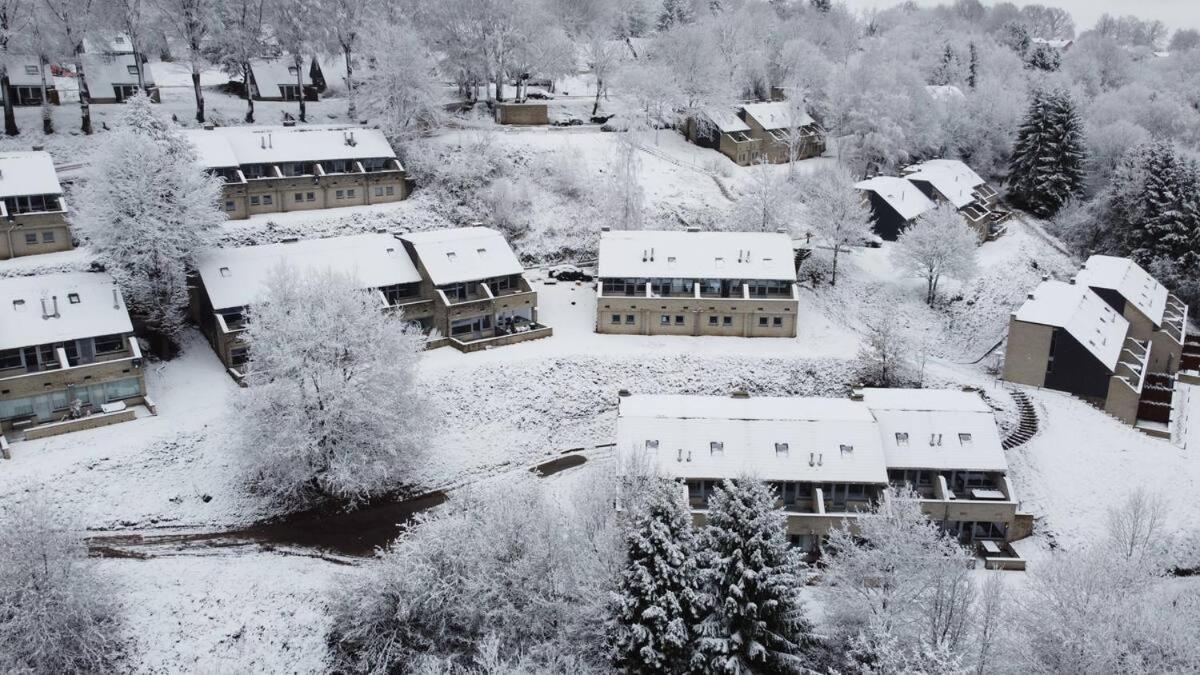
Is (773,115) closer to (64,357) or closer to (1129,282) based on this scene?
(1129,282)

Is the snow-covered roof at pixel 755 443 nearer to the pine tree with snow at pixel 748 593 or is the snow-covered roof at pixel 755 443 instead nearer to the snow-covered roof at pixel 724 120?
the pine tree with snow at pixel 748 593

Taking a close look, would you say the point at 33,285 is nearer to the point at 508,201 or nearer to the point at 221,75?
the point at 508,201

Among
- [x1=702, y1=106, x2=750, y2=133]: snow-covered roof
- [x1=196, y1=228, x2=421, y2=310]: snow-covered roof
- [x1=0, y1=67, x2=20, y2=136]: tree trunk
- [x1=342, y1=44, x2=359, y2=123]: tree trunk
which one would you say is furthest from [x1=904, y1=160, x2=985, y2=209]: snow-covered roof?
[x1=0, y1=67, x2=20, y2=136]: tree trunk

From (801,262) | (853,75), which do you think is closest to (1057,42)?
(853,75)

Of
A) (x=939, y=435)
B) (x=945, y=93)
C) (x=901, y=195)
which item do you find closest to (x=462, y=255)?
(x=939, y=435)

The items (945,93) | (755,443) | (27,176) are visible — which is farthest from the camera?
(945,93)

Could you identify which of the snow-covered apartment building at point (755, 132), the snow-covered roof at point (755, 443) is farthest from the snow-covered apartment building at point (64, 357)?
the snow-covered apartment building at point (755, 132)
